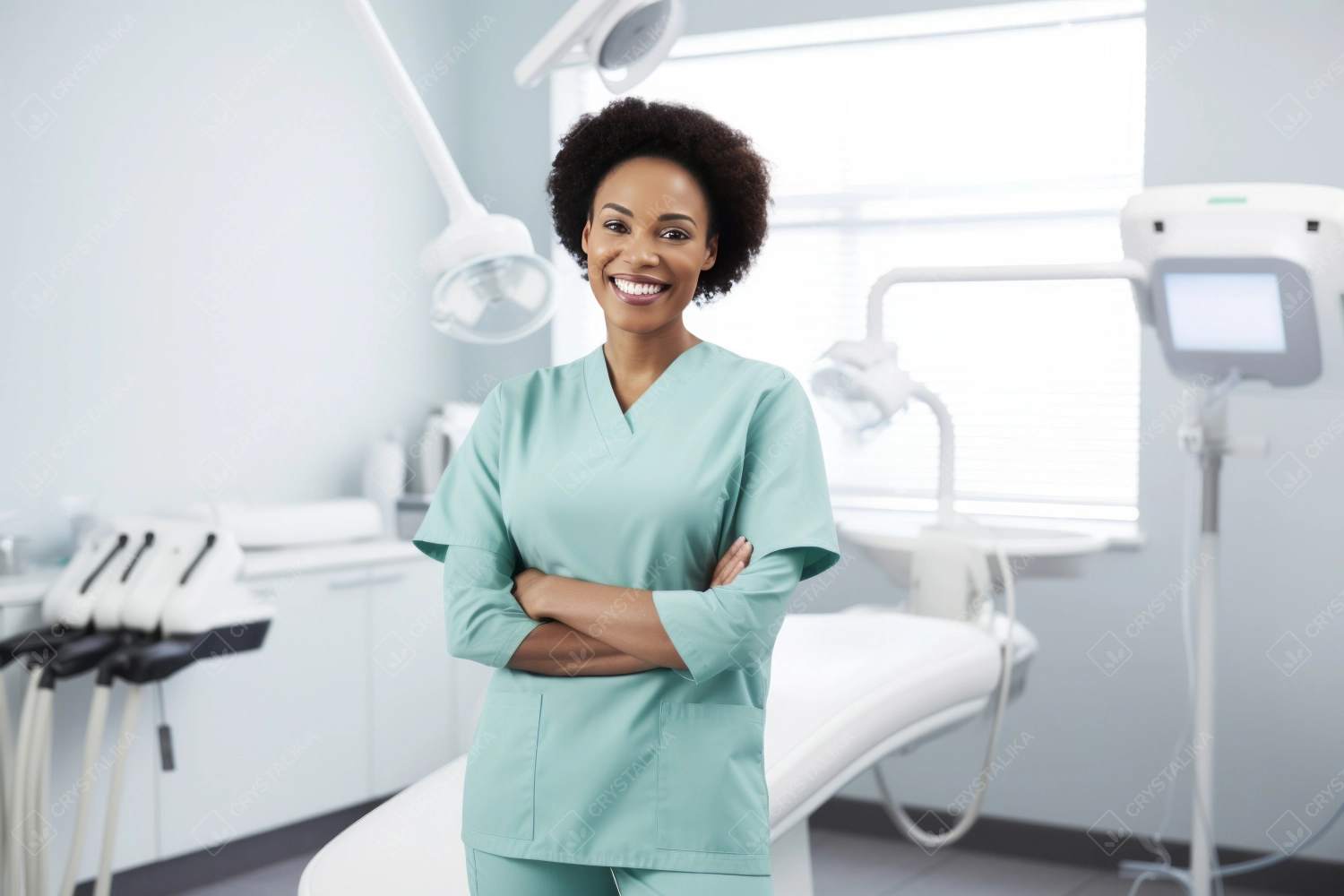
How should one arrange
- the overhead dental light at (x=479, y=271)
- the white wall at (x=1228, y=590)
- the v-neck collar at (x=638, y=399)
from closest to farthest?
the v-neck collar at (x=638, y=399)
the overhead dental light at (x=479, y=271)
the white wall at (x=1228, y=590)

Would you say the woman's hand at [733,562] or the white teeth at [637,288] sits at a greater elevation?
the white teeth at [637,288]

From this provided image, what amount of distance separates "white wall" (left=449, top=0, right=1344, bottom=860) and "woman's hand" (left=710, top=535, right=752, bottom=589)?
2205mm

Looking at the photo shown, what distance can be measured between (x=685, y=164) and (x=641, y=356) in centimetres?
20

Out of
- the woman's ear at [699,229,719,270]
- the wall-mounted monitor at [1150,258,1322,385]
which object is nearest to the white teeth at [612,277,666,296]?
the woman's ear at [699,229,719,270]

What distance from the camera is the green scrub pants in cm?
105

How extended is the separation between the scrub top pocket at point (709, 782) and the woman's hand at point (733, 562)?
0.12 m

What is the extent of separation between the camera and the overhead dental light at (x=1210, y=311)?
1.80m

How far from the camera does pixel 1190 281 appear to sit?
1.91 m

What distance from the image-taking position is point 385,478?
333 cm
